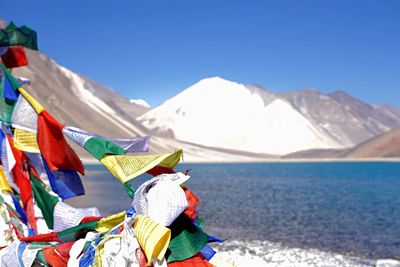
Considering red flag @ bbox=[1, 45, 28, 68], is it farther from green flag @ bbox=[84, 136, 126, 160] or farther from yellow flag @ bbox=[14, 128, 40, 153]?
green flag @ bbox=[84, 136, 126, 160]

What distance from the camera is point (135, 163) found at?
15.3ft

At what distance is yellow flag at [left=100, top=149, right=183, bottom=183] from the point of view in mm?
4527

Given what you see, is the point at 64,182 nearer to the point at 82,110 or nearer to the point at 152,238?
the point at 152,238

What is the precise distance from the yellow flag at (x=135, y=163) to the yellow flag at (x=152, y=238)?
52cm

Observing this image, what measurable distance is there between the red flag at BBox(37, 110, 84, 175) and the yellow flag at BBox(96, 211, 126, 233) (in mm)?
1138

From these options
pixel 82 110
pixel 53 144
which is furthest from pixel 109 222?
pixel 82 110

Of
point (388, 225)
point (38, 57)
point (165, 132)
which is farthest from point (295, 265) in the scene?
point (165, 132)

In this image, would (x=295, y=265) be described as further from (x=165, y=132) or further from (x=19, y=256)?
(x=165, y=132)

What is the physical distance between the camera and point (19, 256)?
5.27 meters

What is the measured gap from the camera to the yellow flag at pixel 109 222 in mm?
4750

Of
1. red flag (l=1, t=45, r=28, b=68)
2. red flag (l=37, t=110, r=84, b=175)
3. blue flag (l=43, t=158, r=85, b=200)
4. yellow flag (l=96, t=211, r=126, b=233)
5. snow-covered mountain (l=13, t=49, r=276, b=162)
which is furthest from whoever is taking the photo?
snow-covered mountain (l=13, t=49, r=276, b=162)

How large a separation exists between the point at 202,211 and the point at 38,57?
13862 centimetres

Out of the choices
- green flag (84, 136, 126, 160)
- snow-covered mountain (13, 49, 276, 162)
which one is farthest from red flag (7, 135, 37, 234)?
snow-covered mountain (13, 49, 276, 162)

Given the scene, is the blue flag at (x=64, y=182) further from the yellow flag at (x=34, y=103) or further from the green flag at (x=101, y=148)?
the green flag at (x=101, y=148)
